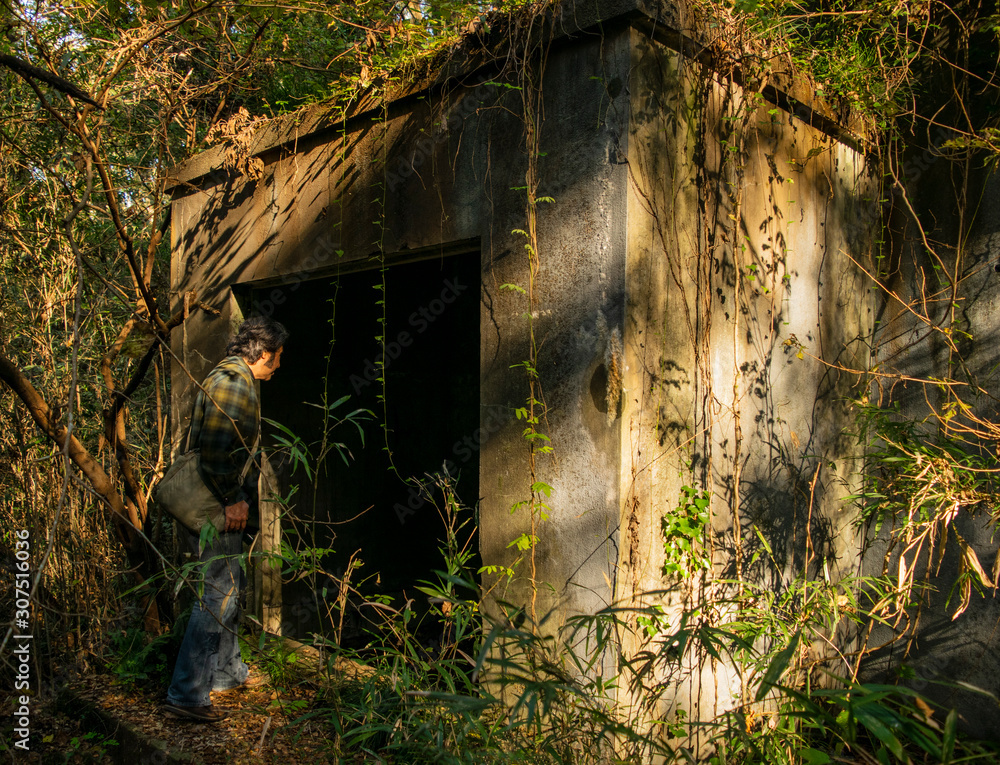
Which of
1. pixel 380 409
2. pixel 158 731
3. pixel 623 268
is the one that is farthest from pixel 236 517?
pixel 380 409

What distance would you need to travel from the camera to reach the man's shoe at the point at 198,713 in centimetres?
316

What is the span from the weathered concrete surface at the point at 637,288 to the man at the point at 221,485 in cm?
72

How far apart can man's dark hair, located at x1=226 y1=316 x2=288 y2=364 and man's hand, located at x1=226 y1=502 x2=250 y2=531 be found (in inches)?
28.2

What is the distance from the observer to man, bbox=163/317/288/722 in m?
3.12

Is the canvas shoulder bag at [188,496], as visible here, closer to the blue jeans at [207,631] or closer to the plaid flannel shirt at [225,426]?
the plaid flannel shirt at [225,426]

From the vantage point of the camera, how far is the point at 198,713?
317 cm

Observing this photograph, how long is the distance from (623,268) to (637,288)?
105 millimetres

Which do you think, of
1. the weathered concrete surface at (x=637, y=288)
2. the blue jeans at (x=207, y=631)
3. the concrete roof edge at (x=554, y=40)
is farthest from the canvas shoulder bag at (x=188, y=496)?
the concrete roof edge at (x=554, y=40)

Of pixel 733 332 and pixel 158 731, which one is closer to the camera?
pixel 733 332

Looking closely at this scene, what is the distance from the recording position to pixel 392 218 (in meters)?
3.38

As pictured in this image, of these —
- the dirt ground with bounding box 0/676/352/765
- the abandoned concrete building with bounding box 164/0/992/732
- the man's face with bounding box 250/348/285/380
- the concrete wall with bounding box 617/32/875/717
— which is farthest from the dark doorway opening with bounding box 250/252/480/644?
the concrete wall with bounding box 617/32/875/717

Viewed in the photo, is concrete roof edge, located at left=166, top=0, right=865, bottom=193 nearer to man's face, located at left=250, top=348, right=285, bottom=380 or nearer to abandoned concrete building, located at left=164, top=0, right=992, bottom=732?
abandoned concrete building, located at left=164, top=0, right=992, bottom=732

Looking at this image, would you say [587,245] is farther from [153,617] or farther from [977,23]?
[153,617]

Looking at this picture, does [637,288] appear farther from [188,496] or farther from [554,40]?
[188,496]
